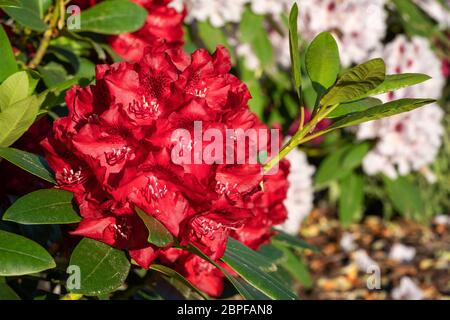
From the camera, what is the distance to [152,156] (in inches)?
40.2

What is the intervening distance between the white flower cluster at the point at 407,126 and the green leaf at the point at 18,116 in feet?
6.82

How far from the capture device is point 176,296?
146cm

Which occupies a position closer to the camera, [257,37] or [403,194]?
[257,37]

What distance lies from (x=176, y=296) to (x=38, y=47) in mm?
542

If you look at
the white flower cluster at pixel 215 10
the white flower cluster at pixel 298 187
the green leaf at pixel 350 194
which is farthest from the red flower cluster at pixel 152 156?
the green leaf at pixel 350 194

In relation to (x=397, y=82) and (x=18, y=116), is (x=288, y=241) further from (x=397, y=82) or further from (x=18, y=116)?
(x=18, y=116)

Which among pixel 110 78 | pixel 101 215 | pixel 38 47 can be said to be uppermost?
pixel 38 47

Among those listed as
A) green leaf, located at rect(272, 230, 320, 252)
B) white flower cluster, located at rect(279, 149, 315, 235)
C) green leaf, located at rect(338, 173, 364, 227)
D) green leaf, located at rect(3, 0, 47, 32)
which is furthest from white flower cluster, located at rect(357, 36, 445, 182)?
green leaf, located at rect(3, 0, 47, 32)

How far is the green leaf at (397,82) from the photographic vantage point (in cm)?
108

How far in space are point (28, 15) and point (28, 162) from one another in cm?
37

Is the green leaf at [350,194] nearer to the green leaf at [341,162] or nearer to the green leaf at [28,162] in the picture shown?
the green leaf at [341,162]

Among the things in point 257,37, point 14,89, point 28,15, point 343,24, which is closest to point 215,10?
point 257,37
